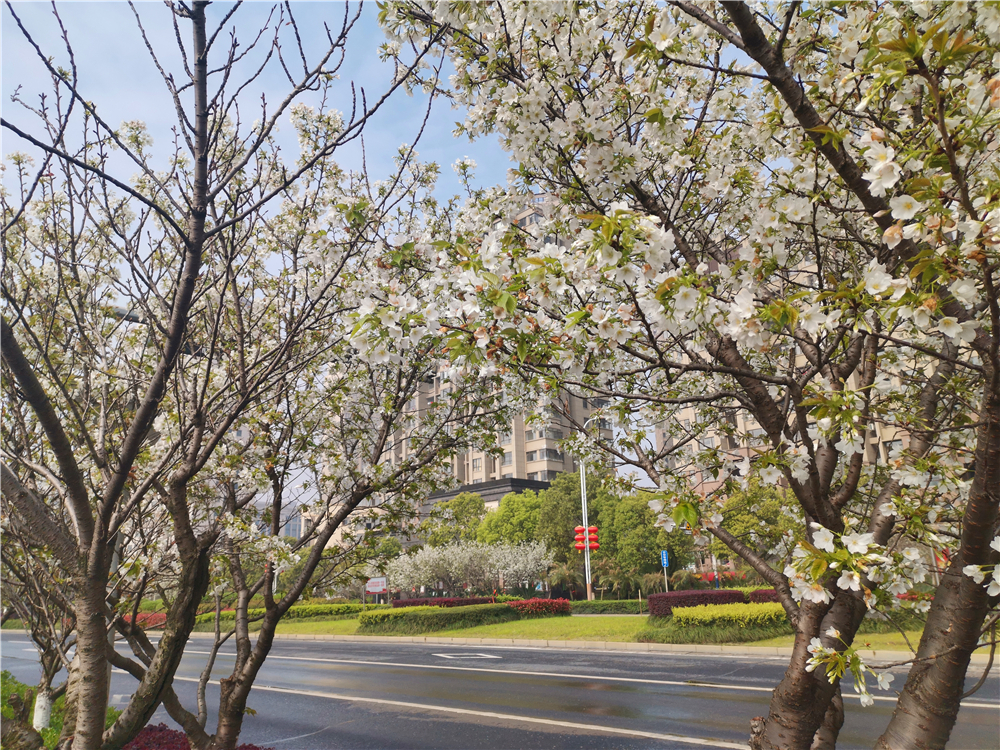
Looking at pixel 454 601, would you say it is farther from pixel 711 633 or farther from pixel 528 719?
pixel 528 719

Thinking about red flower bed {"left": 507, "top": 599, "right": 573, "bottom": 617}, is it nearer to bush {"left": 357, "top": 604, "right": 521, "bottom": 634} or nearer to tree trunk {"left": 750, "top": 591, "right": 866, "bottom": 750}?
bush {"left": 357, "top": 604, "right": 521, "bottom": 634}

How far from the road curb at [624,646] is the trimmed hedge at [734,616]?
36.1 inches

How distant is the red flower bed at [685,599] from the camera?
19.8 metres

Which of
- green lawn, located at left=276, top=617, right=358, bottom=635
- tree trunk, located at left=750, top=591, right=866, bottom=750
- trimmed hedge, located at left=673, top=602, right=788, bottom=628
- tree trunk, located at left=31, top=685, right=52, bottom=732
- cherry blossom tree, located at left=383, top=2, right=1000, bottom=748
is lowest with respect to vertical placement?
green lawn, located at left=276, top=617, right=358, bottom=635

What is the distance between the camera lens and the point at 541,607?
28.2 meters

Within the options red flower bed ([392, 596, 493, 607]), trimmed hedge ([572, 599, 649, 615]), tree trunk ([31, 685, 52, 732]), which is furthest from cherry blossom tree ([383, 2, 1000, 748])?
red flower bed ([392, 596, 493, 607])

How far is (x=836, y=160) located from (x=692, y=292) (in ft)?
2.78

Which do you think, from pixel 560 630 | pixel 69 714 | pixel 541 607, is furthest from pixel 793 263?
pixel 541 607

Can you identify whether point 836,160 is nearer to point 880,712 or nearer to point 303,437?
point 303,437

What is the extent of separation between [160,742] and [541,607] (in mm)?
22945

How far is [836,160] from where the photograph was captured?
99.1 inches

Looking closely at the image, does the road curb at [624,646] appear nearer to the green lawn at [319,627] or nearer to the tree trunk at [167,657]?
the green lawn at [319,627]

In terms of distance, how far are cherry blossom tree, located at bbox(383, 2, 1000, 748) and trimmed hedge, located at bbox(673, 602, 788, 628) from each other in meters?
14.4

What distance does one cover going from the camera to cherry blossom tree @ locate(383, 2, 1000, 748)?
7.28ft
